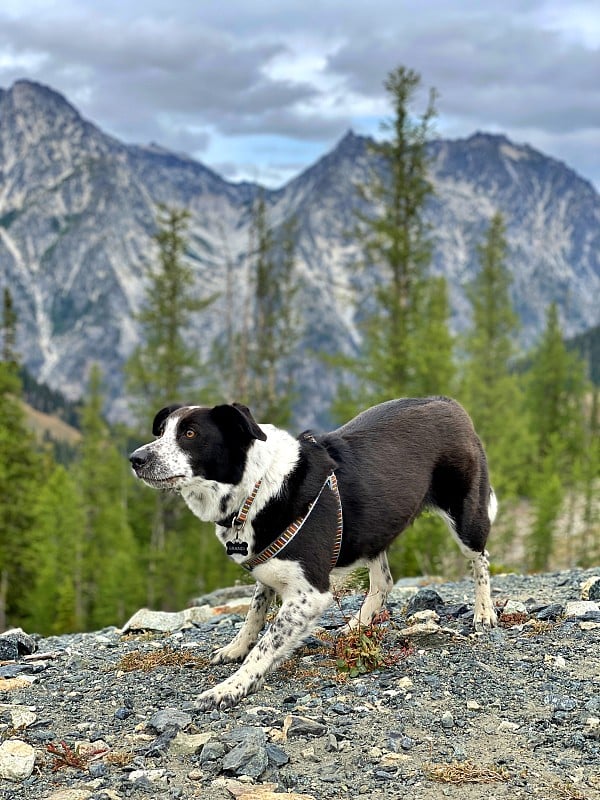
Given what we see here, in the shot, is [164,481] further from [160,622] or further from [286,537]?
[160,622]

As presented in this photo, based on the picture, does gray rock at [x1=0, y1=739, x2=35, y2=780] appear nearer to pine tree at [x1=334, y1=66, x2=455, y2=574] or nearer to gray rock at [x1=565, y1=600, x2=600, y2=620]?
gray rock at [x1=565, y1=600, x2=600, y2=620]

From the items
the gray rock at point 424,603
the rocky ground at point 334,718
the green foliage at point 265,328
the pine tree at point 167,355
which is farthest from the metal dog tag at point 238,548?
the green foliage at point 265,328

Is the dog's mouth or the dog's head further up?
the dog's head

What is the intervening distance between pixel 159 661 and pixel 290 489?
249 centimetres

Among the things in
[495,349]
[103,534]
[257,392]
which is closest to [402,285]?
[257,392]

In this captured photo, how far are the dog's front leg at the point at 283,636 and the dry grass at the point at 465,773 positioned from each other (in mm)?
1640

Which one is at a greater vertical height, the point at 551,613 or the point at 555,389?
the point at 551,613

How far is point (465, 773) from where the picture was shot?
527 cm

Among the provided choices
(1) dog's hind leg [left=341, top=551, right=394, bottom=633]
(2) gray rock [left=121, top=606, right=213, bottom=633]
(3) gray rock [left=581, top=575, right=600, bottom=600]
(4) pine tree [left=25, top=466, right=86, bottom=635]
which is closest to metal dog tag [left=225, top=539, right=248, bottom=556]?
(1) dog's hind leg [left=341, top=551, right=394, bottom=633]

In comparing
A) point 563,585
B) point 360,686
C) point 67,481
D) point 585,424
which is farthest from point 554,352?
point 360,686

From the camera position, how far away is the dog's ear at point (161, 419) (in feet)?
22.1

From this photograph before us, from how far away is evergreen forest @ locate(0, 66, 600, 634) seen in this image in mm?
28484

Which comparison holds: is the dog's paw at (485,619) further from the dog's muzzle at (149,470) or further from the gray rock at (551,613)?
the dog's muzzle at (149,470)

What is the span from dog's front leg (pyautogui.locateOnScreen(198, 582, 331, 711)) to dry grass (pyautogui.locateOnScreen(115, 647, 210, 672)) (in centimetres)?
111
